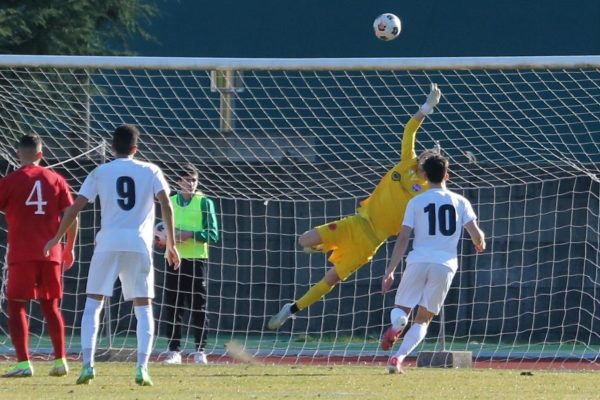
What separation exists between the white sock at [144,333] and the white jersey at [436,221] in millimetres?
2186

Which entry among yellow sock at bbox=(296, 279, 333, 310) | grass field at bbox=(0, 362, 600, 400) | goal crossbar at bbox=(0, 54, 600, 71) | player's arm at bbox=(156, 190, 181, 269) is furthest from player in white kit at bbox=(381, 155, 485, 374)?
player's arm at bbox=(156, 190, 181, 269)

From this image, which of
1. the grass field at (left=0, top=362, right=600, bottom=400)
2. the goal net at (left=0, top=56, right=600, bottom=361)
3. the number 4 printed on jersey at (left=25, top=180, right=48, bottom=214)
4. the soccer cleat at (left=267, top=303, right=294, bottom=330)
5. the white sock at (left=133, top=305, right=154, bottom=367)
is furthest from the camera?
the goal net at (left=0, top=56, right=600, bottom=361)

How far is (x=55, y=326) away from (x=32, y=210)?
2.67 feet

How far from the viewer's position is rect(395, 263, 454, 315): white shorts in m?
9.52

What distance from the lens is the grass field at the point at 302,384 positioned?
306 inches

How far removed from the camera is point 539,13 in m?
19.6

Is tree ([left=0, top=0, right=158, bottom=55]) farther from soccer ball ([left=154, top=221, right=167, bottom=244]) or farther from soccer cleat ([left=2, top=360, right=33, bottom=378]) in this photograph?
soccer cleat ([left=2, top=360, right=33, bottom=378])

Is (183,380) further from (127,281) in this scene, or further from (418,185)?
(418,185)

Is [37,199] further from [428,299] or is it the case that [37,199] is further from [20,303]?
[428,299]

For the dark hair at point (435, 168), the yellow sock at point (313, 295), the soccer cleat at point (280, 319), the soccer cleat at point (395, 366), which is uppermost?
the dark hair at point (435, 168)

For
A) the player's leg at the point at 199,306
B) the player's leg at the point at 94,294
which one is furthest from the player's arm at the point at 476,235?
the player's leg at the point at 199,306

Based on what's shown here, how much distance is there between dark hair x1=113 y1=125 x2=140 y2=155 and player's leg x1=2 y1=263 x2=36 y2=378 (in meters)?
1.19

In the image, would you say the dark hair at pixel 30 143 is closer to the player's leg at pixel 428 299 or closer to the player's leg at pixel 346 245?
the player's leg at pixel 346 245

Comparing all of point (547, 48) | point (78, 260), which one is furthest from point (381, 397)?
point (547, 48)
